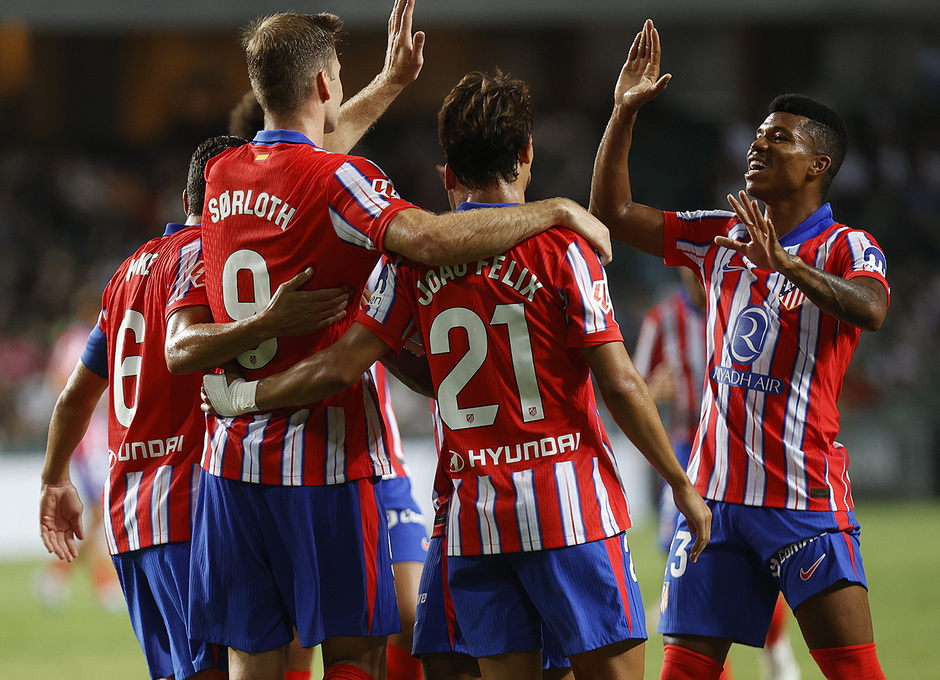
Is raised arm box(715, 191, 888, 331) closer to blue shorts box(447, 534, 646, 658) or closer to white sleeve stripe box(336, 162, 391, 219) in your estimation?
blue shorts box(447, 534, 646, 658)

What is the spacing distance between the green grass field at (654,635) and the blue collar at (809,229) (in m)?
3.24

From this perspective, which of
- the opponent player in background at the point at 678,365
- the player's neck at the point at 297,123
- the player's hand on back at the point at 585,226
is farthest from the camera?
the opponent player in background at the point at 678,365

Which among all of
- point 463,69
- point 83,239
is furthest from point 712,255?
point 463,69

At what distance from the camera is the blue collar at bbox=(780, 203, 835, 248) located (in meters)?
3.71

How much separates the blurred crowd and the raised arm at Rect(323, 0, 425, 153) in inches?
427

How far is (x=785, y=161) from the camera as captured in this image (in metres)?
3.74

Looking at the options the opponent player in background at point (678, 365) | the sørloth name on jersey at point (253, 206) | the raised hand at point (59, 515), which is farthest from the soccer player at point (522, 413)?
the opponent player in background at point (678, 365)

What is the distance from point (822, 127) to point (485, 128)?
142cm

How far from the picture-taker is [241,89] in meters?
19.2

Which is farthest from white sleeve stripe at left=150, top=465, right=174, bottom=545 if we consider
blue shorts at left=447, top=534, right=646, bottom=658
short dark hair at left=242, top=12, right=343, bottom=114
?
short dark hair at left=242, top=12, right=343, bottom=114

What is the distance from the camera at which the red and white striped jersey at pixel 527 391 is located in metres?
2.98

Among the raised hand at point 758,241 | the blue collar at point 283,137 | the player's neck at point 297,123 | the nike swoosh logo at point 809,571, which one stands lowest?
the nike swoosh logo at point 809,571

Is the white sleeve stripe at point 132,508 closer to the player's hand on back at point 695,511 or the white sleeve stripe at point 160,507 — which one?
the white sleeve stripe at point 160,507

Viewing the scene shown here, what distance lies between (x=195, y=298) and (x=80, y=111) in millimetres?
16898
